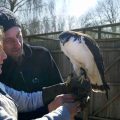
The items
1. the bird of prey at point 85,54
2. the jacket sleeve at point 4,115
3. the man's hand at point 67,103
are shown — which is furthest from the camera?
the bird of prey at point 85,54

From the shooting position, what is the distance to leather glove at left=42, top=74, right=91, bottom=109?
241cm

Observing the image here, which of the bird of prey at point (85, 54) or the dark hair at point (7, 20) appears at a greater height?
the dark hair at point (7, 20)

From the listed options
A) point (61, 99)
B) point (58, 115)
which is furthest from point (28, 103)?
point (58, 115)

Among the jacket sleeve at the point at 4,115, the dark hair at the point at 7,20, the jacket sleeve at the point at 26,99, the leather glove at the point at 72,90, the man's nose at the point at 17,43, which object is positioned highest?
the dark hair at the point at 7,20

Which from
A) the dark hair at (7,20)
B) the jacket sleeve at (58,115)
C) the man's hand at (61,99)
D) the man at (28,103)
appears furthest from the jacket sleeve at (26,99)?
the jacket sleeve at (58,115)

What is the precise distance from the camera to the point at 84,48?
3447mm

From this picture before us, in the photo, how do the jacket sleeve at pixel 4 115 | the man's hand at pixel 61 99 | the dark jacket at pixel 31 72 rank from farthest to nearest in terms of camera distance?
the dark jacket at pixel 31 72 < the man's hand at pixel 61 99 < the jacket sleeve at pixel 4 115

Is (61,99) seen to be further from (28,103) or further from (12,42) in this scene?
(12,42)

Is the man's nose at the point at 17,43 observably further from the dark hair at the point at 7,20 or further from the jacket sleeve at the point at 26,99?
the jacket sleeve at the point at 26,99

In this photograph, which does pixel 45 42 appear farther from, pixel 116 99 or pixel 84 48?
pixel 84 48

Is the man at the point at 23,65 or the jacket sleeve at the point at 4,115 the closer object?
the jacket sleeve at the point at 4,115

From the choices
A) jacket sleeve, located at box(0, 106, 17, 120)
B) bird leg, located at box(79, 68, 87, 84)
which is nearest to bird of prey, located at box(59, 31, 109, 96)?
bird leg, located at box(79, 68, 87, 84)

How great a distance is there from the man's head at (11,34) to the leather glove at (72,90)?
34cm

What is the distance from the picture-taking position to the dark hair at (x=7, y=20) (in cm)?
262
